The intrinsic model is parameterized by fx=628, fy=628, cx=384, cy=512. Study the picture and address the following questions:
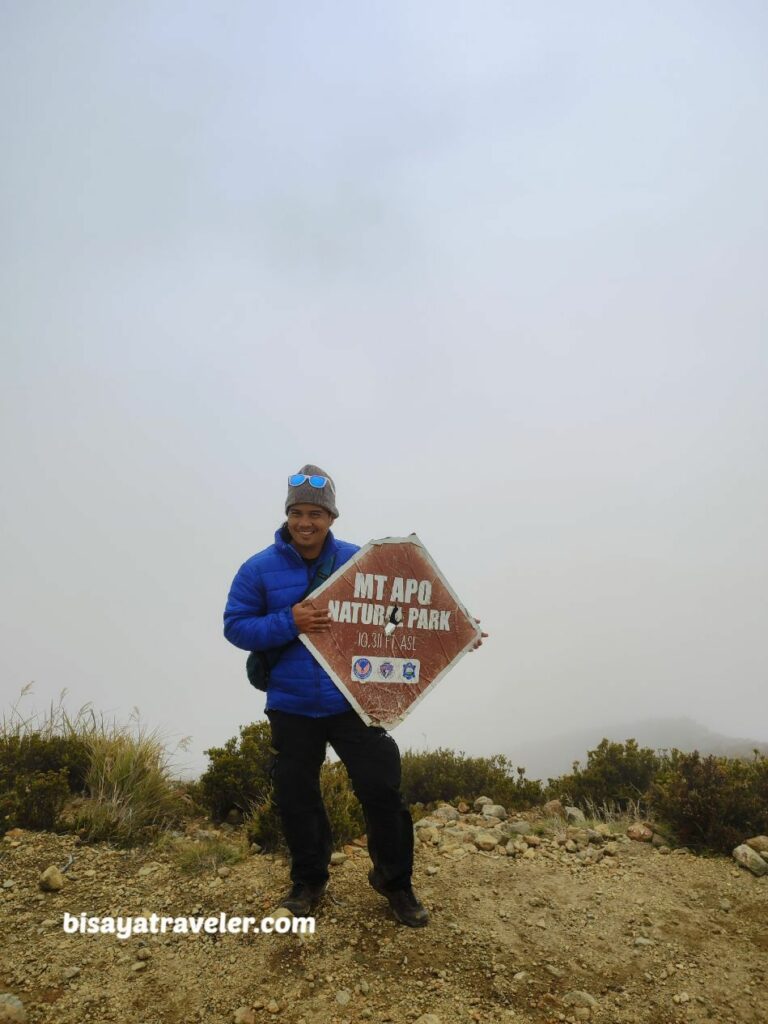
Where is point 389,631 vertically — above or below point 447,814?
above

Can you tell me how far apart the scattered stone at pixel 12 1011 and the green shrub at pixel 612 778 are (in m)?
5.69

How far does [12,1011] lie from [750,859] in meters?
5.00

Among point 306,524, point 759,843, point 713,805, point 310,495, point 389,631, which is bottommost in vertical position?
point 759,843

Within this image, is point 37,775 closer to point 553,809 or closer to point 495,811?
point 495,811

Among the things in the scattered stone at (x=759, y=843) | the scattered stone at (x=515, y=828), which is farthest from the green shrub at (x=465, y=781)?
the scattered stone at (x=759, y=843)

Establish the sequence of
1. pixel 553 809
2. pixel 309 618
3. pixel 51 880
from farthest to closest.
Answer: pixel 553 809, pixel 51 880, pixel 309 618

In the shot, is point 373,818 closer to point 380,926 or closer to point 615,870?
point 380,926

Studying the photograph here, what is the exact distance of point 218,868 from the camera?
4613mm

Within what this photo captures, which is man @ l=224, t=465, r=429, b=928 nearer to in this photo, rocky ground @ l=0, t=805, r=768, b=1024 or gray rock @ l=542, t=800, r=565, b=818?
rocky ground @ l=0, t=805, r=768, b=1024

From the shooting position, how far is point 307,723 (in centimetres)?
369

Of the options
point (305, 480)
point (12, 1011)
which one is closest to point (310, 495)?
point (305, 480)

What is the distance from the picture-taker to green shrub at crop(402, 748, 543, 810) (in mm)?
7582

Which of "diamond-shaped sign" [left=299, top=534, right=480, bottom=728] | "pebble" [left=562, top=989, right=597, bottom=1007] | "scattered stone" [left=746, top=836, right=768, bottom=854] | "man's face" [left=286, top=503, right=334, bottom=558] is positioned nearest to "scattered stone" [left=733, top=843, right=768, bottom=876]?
"scattered stone" [left=746, top=836, right=768, bottom=854]

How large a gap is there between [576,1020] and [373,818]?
1.41m
